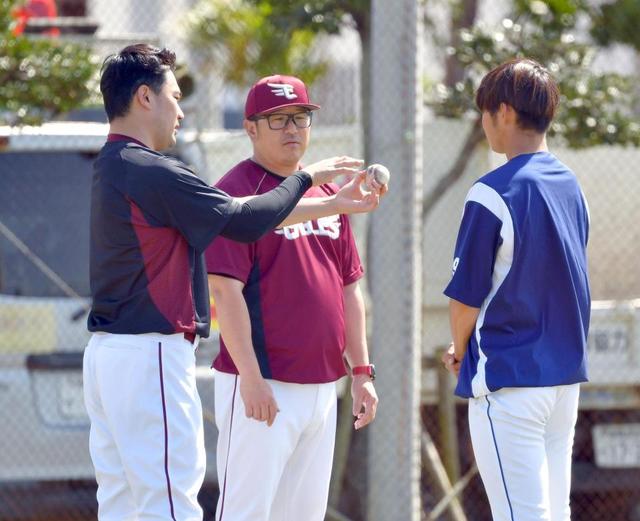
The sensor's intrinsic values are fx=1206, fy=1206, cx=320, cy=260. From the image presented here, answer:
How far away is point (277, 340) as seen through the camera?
3957mm

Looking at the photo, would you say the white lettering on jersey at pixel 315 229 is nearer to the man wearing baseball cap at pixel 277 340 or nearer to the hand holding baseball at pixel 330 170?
the man wearing baseball cap at pixel 277 340

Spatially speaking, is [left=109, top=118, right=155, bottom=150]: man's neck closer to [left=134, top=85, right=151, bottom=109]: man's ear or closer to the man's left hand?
[left=134, top=85, right=151, bottom=109]: man's ear

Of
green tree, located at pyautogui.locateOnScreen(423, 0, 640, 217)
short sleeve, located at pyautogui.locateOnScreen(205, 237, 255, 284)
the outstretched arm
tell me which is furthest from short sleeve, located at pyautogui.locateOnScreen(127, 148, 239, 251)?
green tree, located at pyautogui.locateOnScreen(423, 0, 640, 217)

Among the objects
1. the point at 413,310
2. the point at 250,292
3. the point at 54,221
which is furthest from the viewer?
the point at 54,221

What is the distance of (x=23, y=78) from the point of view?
5.39 metres

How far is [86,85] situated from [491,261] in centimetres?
265

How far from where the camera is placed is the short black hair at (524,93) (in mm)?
3555

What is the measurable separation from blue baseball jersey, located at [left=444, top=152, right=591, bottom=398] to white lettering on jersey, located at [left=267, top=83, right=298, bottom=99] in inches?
32.0

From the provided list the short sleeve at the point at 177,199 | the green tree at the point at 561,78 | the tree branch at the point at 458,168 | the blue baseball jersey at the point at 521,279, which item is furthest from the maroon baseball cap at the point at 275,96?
the tree branch at the point at 458,168

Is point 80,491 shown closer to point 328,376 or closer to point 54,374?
point 54,374

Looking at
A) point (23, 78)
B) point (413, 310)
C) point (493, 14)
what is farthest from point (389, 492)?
point (493, 14)

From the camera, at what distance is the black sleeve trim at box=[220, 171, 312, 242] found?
3.44 m

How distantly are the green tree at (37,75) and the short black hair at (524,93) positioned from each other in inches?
94.2

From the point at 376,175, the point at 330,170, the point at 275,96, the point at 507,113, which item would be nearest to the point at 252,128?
the point at 275,96
